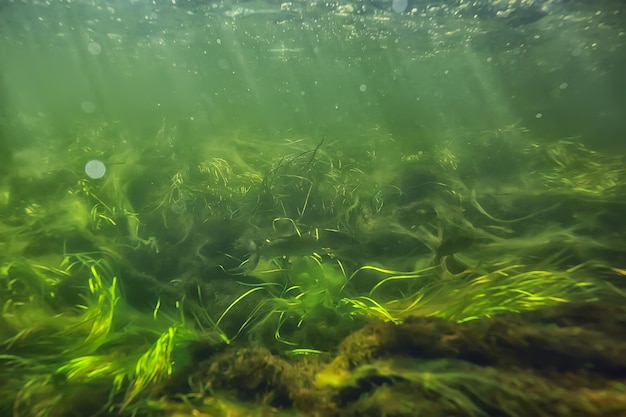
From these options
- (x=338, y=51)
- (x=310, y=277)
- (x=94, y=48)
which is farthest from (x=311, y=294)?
(x=94, y=48)

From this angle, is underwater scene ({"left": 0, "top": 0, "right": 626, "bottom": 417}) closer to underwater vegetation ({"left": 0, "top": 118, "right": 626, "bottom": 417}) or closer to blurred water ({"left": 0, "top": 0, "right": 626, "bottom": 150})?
underwater vegetation ({"left": 0, "top": 118, "right": 626, "bottom": 417})

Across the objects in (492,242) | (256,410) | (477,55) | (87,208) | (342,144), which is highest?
(477,55)

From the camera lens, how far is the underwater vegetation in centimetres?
271

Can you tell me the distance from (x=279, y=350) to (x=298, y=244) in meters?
1.59

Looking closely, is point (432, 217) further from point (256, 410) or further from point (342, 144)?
point (342, 144)

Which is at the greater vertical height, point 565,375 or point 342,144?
point 342,144

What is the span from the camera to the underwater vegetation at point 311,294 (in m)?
2.71

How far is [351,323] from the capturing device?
3.43 meters

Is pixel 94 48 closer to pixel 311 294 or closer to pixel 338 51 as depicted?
pixel 338 51

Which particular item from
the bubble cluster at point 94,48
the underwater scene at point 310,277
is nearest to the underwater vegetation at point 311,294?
the underwater scene at point 310,277

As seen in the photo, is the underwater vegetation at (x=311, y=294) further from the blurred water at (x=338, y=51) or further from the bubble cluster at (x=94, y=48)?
the bubble cluster at (x=94, y=48)

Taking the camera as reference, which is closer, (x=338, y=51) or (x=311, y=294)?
(x=311, y=294)

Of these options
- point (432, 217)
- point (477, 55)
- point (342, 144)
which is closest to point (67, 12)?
point (342, 144)

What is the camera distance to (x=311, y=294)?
3.77 m
